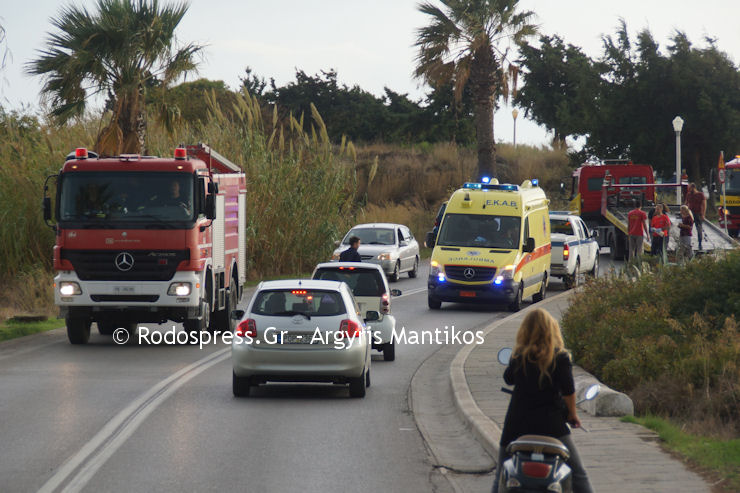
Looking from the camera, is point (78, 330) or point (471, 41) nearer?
point (78, 330)

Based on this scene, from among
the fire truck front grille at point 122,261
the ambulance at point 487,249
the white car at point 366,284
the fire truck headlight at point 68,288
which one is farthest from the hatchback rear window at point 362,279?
the ambulance at point 487,249

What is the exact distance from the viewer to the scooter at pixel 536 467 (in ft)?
19.5

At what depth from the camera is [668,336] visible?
42.8ft

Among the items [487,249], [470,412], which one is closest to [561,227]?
[487,249]

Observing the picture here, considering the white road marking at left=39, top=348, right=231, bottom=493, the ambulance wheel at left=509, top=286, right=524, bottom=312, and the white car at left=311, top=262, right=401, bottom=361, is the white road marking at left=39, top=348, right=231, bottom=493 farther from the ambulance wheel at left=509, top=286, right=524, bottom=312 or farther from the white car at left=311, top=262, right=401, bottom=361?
the ambulance wheel at left=509, top=286, right=524, bottom=312

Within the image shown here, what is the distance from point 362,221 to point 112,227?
23.8 meters

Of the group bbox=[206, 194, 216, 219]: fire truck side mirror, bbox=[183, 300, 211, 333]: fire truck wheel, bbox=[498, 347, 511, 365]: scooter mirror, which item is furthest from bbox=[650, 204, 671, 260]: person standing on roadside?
bbox=[498, 347, 511, 365]: scooter mirror

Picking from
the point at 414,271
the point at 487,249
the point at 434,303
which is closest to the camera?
the point at 487,249

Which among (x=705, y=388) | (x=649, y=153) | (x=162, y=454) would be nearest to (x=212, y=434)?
(x=162, y=454)

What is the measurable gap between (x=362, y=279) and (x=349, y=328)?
13.9 ft

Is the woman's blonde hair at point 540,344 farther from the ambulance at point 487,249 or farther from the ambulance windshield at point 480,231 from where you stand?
the ambulance windshield at point 480,231

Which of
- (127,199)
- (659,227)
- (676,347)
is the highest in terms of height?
(127,199)

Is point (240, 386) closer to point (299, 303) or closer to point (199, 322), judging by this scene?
point (299, 303)

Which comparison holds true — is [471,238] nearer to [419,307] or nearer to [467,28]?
[419,307]
